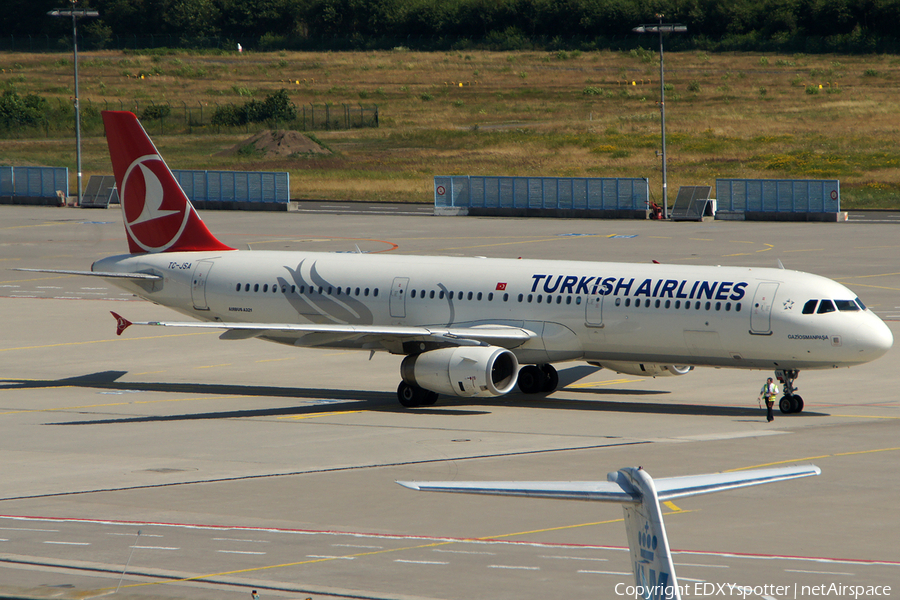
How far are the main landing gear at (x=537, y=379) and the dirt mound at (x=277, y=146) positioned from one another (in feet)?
335

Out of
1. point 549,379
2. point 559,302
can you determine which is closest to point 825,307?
point 559,302

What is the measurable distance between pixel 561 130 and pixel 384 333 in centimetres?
11555

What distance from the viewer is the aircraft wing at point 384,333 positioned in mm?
39219

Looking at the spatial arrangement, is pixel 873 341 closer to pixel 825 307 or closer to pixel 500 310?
pixel 825 307

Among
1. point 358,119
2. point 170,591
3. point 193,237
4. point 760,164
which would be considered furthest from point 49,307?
point 358,119

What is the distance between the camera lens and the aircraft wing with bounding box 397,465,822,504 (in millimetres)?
11344

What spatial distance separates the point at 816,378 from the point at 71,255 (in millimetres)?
50729

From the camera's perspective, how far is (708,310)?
3781 cm

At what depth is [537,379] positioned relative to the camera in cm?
4222

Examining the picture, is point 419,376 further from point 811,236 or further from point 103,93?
point 103,93

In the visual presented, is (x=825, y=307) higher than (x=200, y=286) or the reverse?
higher

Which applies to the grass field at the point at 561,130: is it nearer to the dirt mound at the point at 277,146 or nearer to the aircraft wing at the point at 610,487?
the dirt mound at the point at 277,146

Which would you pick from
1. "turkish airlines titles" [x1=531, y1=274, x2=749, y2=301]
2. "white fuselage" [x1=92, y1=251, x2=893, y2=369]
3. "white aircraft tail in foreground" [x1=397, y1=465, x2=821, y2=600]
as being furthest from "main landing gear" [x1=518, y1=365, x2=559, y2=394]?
"white aircraft tail in foreground" [x1=397, y1=465, x2=821, y2=600]

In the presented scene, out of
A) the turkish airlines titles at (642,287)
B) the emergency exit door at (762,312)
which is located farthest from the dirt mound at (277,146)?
the emergency exit door at (762,312)
